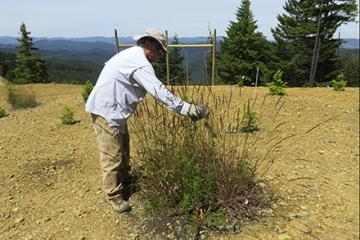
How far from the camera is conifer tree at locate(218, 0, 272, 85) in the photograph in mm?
27281

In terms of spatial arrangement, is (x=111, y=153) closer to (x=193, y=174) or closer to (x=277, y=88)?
(x=193, y=174)

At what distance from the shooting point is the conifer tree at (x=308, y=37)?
22.0 meters

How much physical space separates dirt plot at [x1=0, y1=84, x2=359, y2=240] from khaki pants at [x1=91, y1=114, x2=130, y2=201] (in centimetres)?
22

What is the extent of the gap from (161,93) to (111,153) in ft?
2.36

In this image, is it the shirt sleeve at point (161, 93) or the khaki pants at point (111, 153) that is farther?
the khaki pants at point (111, 153)

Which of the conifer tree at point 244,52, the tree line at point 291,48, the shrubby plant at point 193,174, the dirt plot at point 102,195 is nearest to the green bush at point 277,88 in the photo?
the dirt plot at point 102,195

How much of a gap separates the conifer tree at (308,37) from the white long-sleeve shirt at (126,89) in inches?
850

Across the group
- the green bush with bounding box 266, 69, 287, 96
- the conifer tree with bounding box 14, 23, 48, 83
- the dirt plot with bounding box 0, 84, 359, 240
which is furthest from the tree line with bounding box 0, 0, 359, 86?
the dirt plot with bounding box 0, 84, 359, 240

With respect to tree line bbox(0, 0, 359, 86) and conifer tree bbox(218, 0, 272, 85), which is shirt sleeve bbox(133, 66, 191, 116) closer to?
tree line bbox(0, 0, 359, 86)

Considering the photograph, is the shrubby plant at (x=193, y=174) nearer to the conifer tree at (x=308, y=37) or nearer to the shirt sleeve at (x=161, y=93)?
the shirt sleeve at (x=161, y=93)

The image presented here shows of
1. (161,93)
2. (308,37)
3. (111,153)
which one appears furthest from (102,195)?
(308,37)

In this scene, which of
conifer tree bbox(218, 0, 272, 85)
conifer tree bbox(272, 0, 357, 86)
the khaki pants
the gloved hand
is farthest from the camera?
conifer tree bbox(218, 0, 272, 85)

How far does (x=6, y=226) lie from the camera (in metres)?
2.74

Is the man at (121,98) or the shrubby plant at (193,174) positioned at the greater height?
the man at (121,98)
